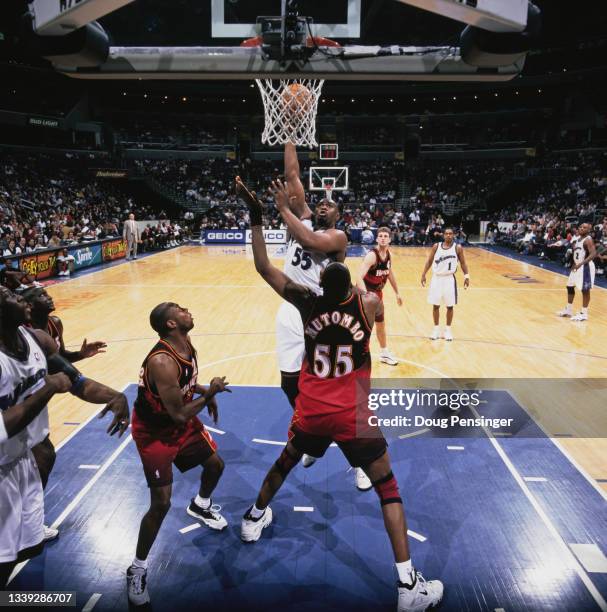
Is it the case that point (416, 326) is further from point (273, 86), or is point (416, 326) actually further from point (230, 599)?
point (230, 599)

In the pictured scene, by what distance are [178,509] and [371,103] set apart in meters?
38.1

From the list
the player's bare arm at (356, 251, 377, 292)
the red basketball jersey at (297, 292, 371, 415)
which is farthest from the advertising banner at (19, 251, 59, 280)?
the red basketball jersey at (297, 292, 371, 415)

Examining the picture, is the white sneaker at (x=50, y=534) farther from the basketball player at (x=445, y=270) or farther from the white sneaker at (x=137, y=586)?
the basketball player at (x=445, y=270)

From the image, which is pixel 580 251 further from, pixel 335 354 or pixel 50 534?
pixel 50 534

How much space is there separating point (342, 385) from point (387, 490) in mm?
639

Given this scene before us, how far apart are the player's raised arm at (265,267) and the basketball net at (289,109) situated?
3359 mm

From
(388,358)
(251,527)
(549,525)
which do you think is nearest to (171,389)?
(251,527)

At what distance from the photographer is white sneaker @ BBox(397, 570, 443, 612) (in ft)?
9.23

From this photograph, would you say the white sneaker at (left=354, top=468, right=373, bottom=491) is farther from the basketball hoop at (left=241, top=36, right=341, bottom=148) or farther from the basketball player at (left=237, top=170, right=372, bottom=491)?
the basketball hoop at (left=241, top=36, right=341, bottom=148)

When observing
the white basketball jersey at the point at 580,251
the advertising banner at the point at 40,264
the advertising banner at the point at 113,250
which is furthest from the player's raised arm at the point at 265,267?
the advertising banner at the point at 113,250

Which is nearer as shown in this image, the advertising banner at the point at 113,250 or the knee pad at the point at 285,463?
the knee pad at the point at 285,463

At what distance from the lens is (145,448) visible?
10.1 ft

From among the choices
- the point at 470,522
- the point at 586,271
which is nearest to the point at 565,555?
the point at 470,522

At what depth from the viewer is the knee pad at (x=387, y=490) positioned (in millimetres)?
2926
